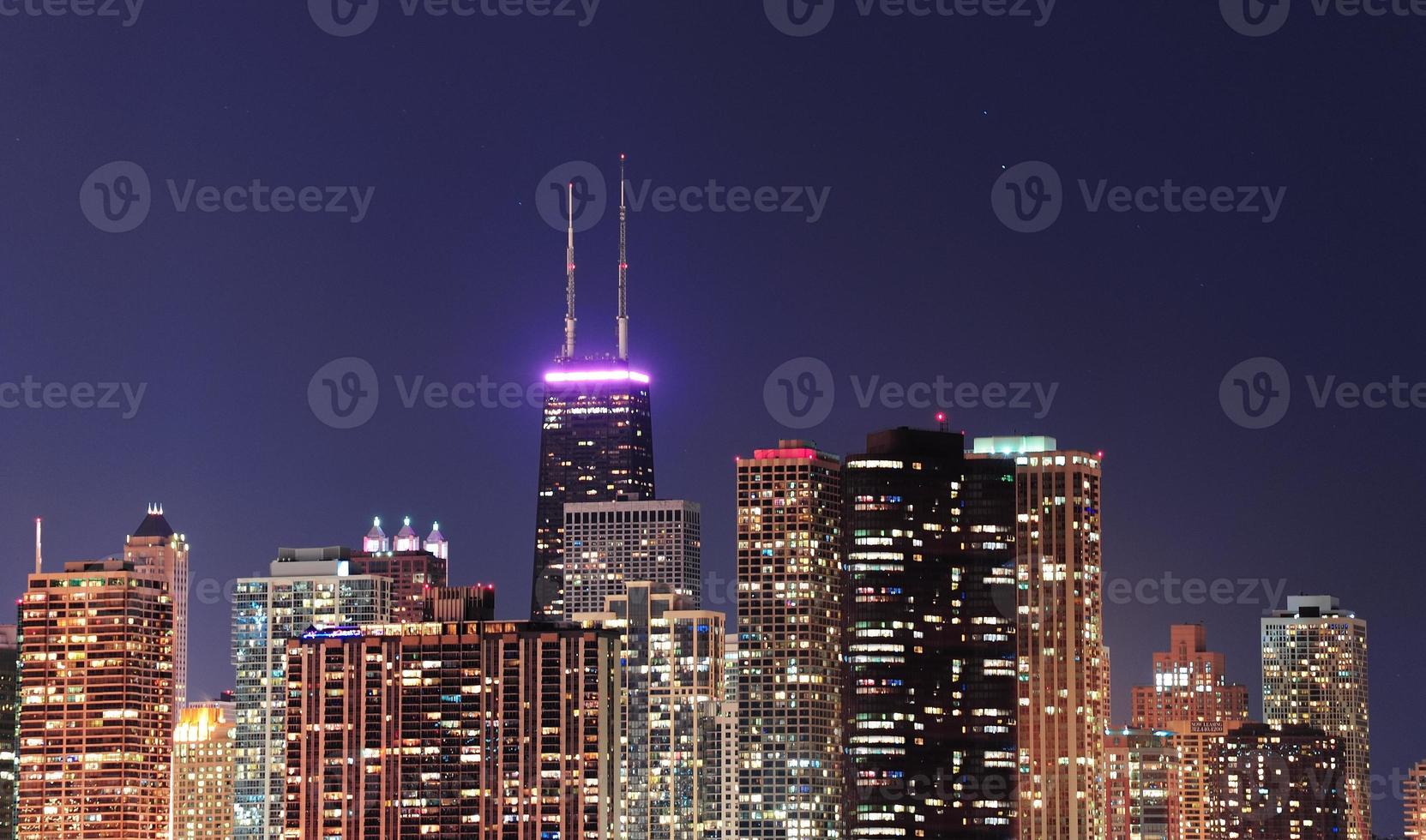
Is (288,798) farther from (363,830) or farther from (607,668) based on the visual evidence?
(607,668)

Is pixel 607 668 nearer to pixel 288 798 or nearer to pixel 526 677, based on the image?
pixel 526 677

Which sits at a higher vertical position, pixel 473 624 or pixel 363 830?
pixel 473 624

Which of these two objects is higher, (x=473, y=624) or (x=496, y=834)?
(x=473, y=624)

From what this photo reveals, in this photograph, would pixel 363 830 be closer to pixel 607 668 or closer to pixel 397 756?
pixel 397 756

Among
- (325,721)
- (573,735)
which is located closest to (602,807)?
(573,735)
